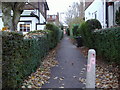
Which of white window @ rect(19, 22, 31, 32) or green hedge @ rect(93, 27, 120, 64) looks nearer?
green hedge @ rect(93, 27, 120, 64)

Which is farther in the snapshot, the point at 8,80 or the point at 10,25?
the point at 10,25

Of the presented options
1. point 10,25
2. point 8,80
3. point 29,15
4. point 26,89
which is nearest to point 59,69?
point 26,89

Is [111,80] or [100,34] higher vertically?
[100,34]

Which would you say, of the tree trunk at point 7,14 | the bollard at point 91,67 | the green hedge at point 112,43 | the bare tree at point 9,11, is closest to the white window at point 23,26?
the bare tree at point 9,11

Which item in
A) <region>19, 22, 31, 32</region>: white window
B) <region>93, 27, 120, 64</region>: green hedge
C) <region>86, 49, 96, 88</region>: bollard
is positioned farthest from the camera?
<region>19, 22, 31, 32</region>: white window

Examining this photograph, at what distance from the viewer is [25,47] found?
5.40 metres

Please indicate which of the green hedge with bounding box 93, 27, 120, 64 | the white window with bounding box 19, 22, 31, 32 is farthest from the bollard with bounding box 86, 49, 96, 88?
the white window with bounding box 19, 22, 31, 32

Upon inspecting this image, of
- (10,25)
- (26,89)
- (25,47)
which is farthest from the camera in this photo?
(10,25)

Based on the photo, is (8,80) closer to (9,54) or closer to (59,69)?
(9,54)

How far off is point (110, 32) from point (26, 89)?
3.85 m

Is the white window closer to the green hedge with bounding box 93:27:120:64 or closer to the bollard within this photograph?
the green hedge with bounding box 93:27:120:64

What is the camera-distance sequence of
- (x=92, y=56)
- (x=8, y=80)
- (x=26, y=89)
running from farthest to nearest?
(x=26, y=89), (x=8, y=80), (x=92, y=56)

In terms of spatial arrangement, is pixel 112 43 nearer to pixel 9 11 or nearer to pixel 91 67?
pixel 91 67

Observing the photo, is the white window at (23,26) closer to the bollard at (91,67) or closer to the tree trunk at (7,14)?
the tree trunk at (7,14)
